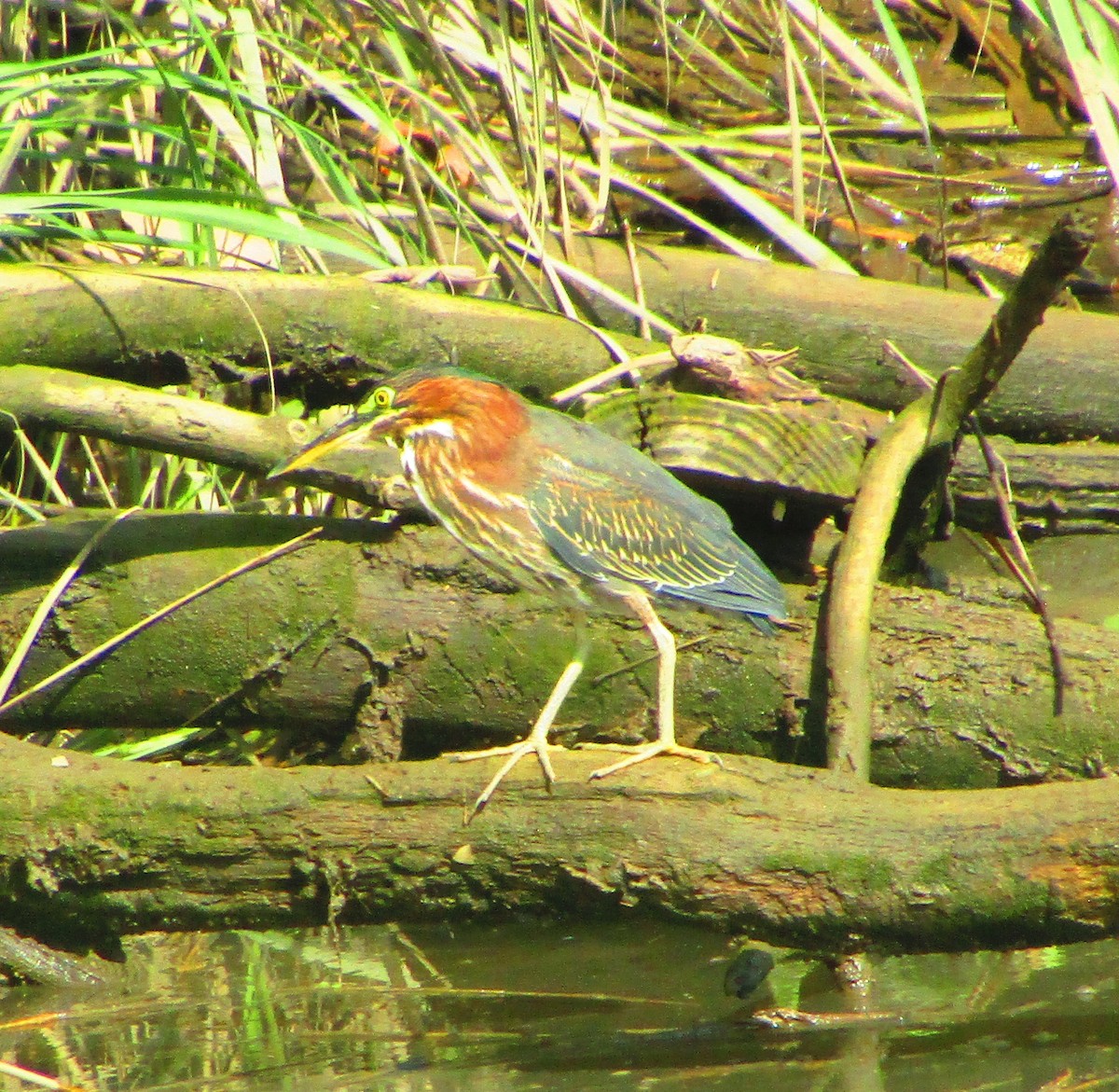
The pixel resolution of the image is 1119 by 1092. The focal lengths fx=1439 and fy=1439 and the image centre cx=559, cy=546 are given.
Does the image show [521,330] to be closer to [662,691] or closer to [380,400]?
[380,400]

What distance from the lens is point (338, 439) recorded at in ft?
11.1

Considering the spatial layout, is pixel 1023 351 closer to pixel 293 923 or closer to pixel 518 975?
pixel 518 975

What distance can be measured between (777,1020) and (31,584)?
6.33 feet

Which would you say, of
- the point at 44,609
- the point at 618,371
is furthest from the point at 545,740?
the point at 618,371

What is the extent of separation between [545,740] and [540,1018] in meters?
0.59

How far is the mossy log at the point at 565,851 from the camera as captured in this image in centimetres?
238

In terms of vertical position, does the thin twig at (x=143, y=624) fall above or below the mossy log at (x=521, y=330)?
below

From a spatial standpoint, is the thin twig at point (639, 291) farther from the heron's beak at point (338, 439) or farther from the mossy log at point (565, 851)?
the mossy log at point (565, 851)

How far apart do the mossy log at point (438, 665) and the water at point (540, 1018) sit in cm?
48

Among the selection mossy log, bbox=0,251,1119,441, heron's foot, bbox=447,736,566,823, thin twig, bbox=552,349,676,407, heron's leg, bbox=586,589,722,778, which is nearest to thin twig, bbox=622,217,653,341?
mossy log, bbox=0,251,1119,441

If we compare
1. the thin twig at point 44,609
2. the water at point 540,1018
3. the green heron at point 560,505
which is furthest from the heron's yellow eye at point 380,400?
the water at point 540,1018

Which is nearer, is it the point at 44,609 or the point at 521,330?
the point at 44,609

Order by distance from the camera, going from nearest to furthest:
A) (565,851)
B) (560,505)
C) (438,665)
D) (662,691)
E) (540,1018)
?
1. (565,851)
2. (540,1018)
3. (662,691)
4. (438,665)
5. (560,505)

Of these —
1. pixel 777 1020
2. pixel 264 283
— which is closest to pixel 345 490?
pixel 264 283
